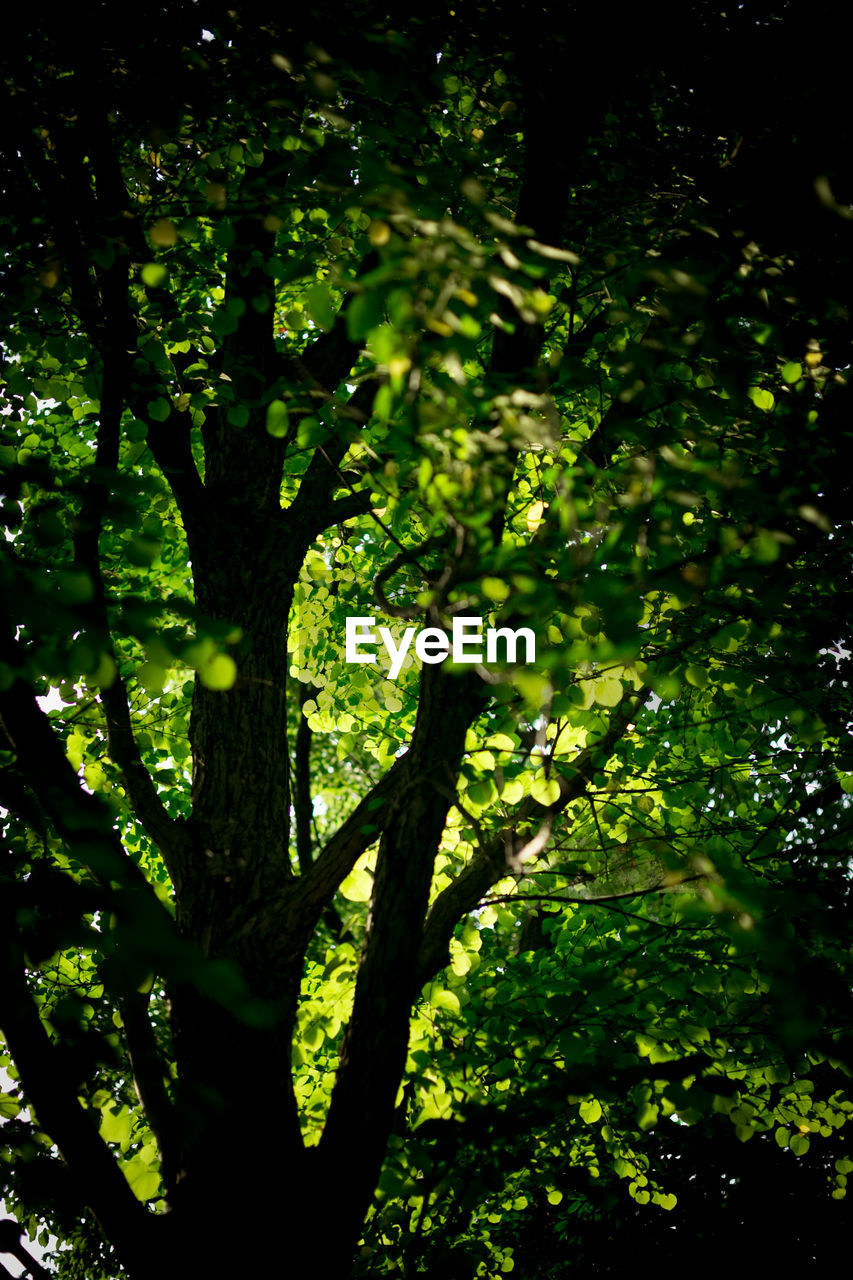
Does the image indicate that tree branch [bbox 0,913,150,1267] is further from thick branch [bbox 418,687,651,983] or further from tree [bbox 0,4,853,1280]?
thick branch [bbox 418,687,651,983]

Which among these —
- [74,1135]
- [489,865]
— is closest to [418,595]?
[489,865]

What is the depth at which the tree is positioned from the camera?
→ 2.24 meters

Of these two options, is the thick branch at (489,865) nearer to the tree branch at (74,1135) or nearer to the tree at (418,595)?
the tree at (418,595)

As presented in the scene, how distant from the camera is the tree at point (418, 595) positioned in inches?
88.4

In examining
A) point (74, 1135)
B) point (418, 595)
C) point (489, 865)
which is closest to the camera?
point (74, 1135)

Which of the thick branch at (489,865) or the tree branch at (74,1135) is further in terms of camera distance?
the thick branch at (489,865)

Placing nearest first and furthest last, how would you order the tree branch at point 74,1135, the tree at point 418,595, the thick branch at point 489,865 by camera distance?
the tree at point 418,595
the tree branch at point 74,1135
the thick branch at point 489,865

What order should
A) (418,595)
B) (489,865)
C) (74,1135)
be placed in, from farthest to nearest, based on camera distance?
(418,595) < (489,865) < (74,1135)

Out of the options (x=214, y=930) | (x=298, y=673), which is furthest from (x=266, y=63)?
(x=214, y=930)

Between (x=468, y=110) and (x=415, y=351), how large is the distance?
3855mm

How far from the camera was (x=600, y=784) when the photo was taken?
3992mm

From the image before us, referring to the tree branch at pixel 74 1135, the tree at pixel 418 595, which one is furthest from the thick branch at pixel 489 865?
the tree branch at pixel 74 1135

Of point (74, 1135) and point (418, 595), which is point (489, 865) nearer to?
point (418, 595)

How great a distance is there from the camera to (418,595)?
12.3 feet
